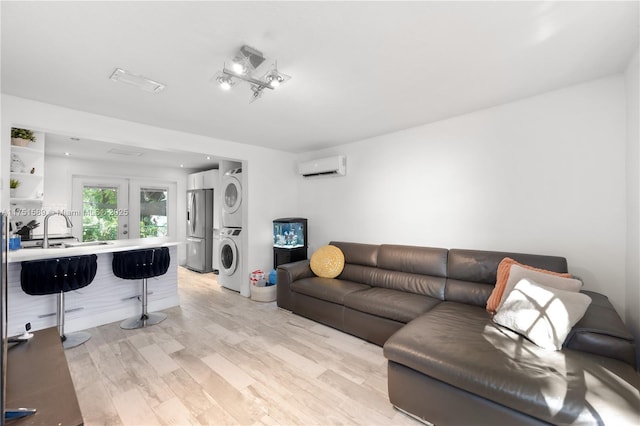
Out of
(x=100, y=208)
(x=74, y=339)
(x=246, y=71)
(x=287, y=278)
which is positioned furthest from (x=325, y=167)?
(x=100, y=208)

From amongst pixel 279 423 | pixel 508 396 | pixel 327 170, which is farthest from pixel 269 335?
pixel 327 170

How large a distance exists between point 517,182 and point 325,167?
244 cm

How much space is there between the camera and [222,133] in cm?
369

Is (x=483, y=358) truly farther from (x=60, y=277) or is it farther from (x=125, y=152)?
(x=125, y=152)

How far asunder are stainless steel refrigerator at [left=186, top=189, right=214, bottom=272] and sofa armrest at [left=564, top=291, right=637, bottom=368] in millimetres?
5645

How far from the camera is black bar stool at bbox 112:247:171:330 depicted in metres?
3.07

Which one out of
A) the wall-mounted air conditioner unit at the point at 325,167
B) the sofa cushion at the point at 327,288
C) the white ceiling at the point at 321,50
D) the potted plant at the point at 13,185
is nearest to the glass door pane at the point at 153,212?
the potted plant at the point at 13,185

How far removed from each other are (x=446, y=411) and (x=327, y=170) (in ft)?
10.6

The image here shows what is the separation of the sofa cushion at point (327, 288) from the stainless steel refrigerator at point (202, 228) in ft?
9.95

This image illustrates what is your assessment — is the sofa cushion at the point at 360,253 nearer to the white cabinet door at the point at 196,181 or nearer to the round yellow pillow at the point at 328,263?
the round yellow pillow at the point at 328,263

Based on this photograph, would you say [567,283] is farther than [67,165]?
No

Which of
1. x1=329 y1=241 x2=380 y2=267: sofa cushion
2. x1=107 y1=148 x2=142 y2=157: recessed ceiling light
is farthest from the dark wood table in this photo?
x1=107 y1=148 x2=142 y2=157: recessed ceiling light

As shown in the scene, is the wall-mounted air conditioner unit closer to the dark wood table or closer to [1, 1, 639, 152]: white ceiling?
[1, 1, 639, 152]: white ceiling

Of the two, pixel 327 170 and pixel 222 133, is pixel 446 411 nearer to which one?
pixel 327 170
